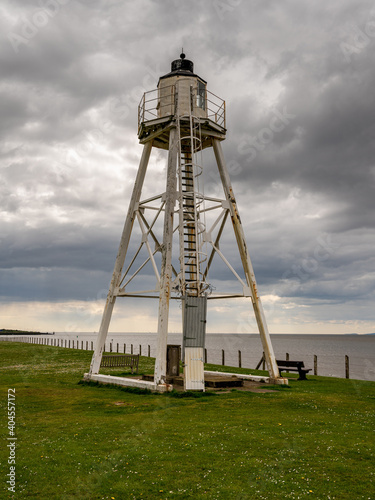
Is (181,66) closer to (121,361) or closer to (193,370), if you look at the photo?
(193,370)

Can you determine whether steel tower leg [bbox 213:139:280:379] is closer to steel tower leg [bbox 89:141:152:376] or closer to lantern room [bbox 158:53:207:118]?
lantern room [bbox 158:53:207:118]

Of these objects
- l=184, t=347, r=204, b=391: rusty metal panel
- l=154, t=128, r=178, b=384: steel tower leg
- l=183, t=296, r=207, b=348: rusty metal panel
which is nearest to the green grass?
l=184, t=347, r=204, b=391: rusty metal panel

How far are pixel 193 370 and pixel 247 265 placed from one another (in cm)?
567

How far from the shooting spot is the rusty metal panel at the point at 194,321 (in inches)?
709

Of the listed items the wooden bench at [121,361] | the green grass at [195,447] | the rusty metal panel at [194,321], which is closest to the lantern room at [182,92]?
the rusty metal panel at [194,321]

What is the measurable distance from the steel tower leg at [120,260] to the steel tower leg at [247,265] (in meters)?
3.60

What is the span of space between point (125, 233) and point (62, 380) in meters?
8.24

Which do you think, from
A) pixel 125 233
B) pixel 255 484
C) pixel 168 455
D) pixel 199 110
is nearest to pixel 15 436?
pixel 168 455

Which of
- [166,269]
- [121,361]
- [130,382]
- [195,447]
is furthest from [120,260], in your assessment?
[195,447]

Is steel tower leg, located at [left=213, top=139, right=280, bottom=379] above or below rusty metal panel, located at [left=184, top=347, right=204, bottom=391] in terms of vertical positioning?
above

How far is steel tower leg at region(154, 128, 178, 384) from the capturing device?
17911mm

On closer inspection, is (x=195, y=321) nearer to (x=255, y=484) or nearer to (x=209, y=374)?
(x=209, y=374)

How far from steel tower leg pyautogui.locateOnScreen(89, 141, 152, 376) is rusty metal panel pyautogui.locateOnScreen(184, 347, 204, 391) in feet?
17.2

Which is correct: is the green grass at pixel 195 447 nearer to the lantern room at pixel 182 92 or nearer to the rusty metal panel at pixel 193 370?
the rusty metal panel at pixel 193 370
